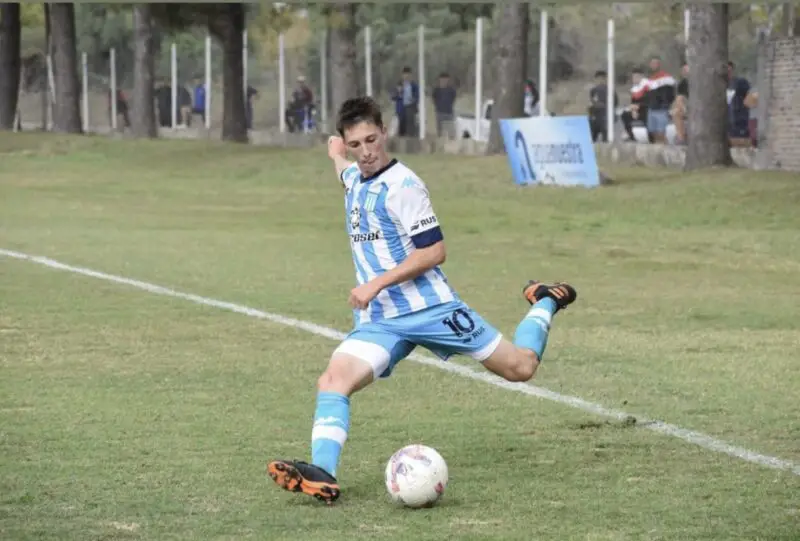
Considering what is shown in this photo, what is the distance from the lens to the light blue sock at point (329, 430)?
279 inches

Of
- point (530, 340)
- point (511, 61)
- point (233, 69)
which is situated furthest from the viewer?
point (233, 69)

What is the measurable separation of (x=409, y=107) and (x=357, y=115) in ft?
112

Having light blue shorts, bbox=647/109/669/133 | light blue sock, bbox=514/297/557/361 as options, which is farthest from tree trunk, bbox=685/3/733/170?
light blue sock, bbox=514/297/557/361

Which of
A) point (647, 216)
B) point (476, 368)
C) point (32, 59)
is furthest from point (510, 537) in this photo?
point (32, 59)

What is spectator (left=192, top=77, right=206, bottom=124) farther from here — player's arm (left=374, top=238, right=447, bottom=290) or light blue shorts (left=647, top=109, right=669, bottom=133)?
player's arm (left=374, top=238, right=447, bottom=290)

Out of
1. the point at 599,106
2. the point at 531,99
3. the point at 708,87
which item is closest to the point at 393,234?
the point at 708,87

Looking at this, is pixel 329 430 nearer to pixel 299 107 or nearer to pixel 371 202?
pixel 371 202

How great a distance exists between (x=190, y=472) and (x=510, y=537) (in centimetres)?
174

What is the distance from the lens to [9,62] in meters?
55.2

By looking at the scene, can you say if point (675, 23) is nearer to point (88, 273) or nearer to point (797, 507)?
point (88, 273)

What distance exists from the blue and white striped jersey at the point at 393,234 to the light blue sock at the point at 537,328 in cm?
70

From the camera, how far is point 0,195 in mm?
28719

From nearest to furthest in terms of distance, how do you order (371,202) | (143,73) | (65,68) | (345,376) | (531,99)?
(345,376) < (371,202) < (531,99) < (143,73) < (65,68)

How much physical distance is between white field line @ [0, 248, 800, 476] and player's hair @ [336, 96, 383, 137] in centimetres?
217
